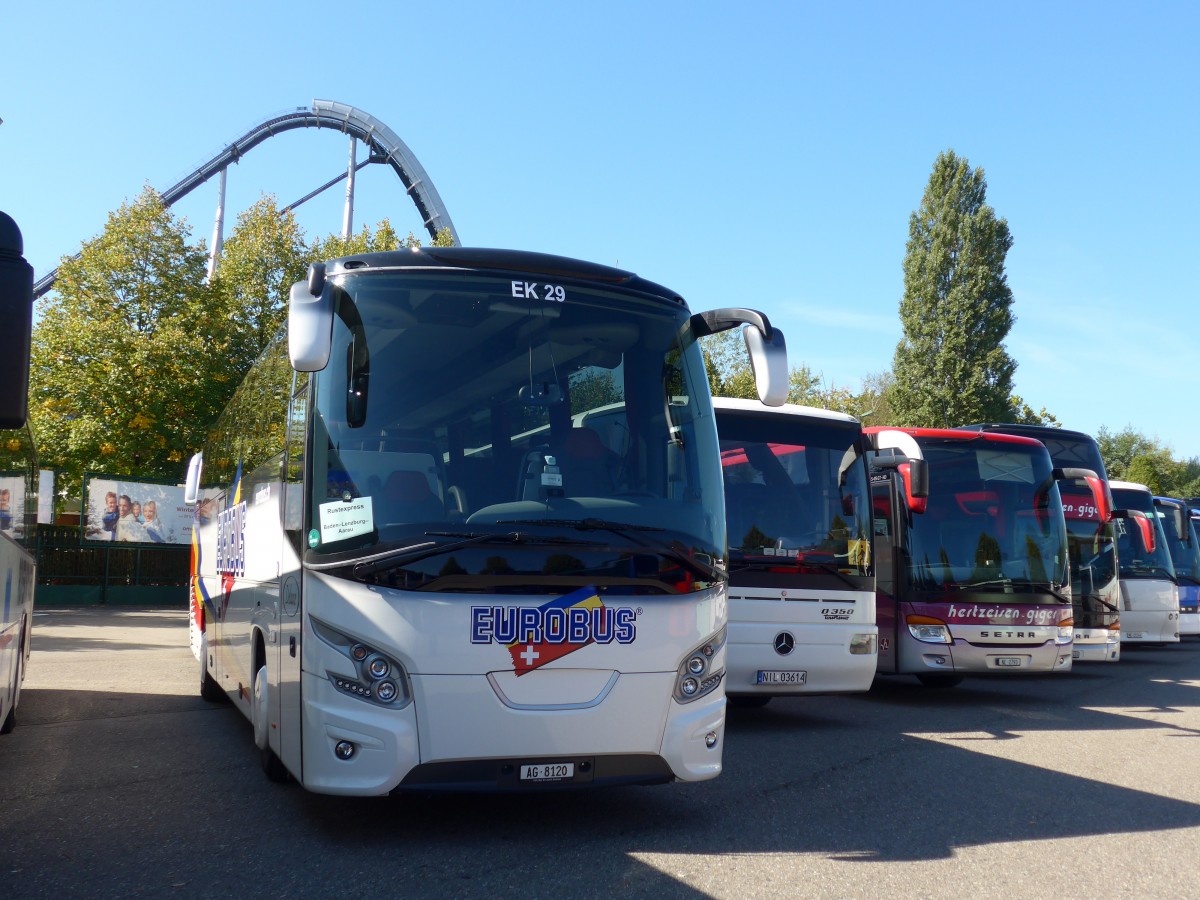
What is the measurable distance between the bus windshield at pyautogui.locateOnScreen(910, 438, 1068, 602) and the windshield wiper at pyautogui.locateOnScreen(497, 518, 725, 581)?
7.32 metres

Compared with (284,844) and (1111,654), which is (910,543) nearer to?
(1111,654)

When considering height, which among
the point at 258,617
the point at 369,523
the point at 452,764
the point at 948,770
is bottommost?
the point at 948,770

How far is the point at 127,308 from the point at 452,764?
110 ft

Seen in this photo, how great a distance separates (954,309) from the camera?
5044 cm

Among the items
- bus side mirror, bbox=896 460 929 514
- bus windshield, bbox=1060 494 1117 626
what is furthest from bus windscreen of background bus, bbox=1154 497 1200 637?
bus side mirror, bbox=896 460 929 514

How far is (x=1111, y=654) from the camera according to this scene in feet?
54.5

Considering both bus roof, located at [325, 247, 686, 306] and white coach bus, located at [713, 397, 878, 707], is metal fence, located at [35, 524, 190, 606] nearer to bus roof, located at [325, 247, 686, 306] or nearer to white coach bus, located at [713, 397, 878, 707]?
white coach bus, located at [713, 397, 878, 707]

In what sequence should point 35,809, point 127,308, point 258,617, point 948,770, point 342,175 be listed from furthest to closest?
point 342,175 < point 127,308 < point 948,770 < point 258,617 < point 35,809

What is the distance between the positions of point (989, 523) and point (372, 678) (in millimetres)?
9271

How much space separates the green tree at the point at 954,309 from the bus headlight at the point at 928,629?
128 feet

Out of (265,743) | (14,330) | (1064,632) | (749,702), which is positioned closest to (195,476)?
(749,702)

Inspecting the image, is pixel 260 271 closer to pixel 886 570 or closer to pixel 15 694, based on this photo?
pixel 886 570

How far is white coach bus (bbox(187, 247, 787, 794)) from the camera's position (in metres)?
5.51

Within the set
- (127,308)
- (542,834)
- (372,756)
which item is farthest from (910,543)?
(127,308)
